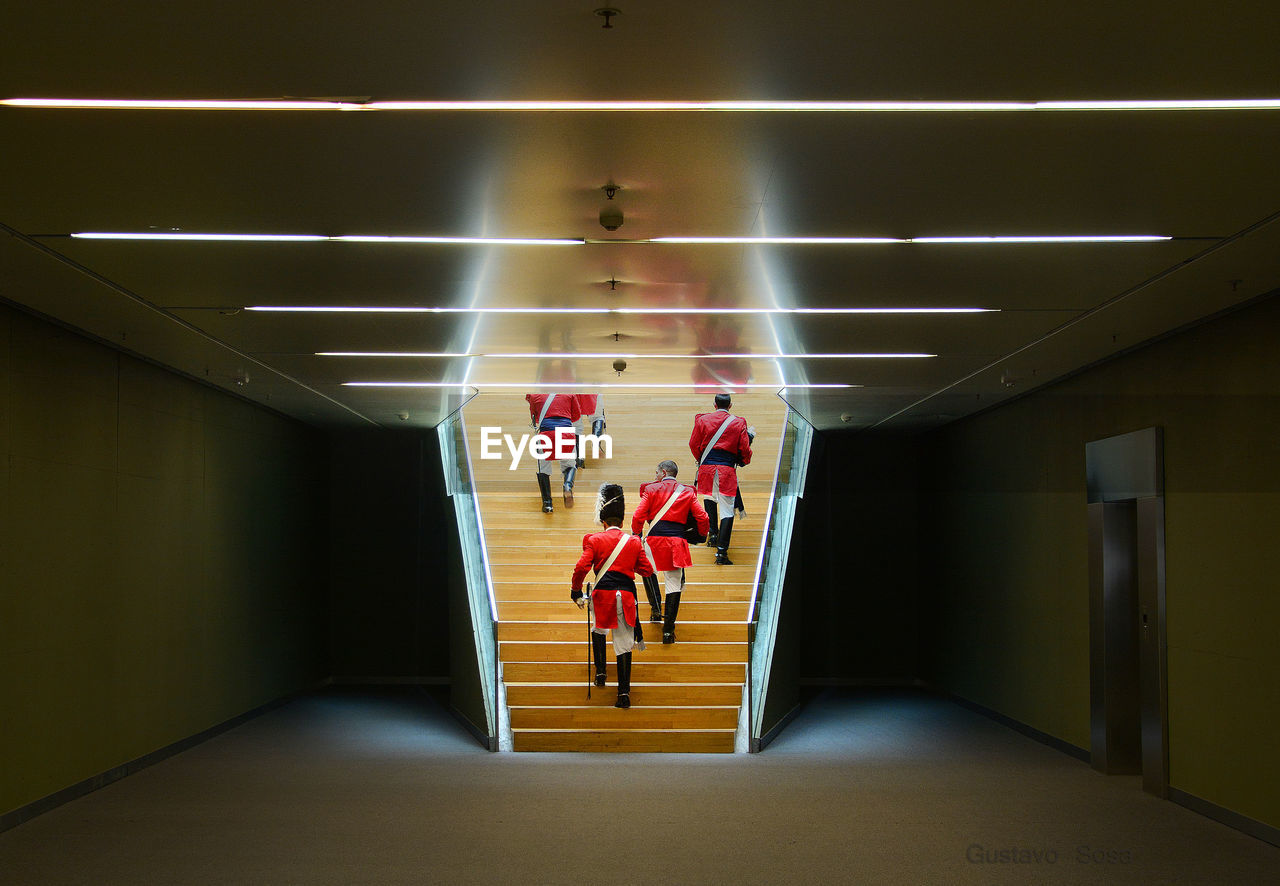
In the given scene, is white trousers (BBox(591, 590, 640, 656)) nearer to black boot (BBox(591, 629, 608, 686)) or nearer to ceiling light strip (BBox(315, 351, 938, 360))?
black boot (BBox(591, 629, 608, 686))

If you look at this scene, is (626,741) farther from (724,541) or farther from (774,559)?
(724,541)

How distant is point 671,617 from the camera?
11359 mm

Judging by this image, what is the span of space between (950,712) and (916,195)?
9.38m

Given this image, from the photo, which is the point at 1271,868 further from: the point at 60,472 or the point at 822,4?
the point at 60,472

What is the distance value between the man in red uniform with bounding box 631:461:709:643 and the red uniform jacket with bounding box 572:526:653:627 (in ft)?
1.68

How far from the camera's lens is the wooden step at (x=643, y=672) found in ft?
36.3

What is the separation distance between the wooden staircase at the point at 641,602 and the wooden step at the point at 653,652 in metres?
0.01

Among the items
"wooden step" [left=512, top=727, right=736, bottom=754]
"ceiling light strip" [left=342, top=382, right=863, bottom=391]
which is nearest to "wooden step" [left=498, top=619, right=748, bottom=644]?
"wooden step" [left=512, top=727, right=736, bottom=754]

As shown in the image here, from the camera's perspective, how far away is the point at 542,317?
8102mm

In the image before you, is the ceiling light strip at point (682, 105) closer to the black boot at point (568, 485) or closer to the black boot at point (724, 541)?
the black boot at point (724, 541)

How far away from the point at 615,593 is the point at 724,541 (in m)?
2.60

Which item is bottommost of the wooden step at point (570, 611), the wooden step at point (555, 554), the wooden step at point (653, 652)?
the wooden step at point (653, 652)

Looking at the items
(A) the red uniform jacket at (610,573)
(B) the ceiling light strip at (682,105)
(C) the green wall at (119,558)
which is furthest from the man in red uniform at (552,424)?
(B) the ceiling light strip at (682,105)

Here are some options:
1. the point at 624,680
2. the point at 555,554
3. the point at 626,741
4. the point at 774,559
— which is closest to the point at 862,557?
the point at 555,554
